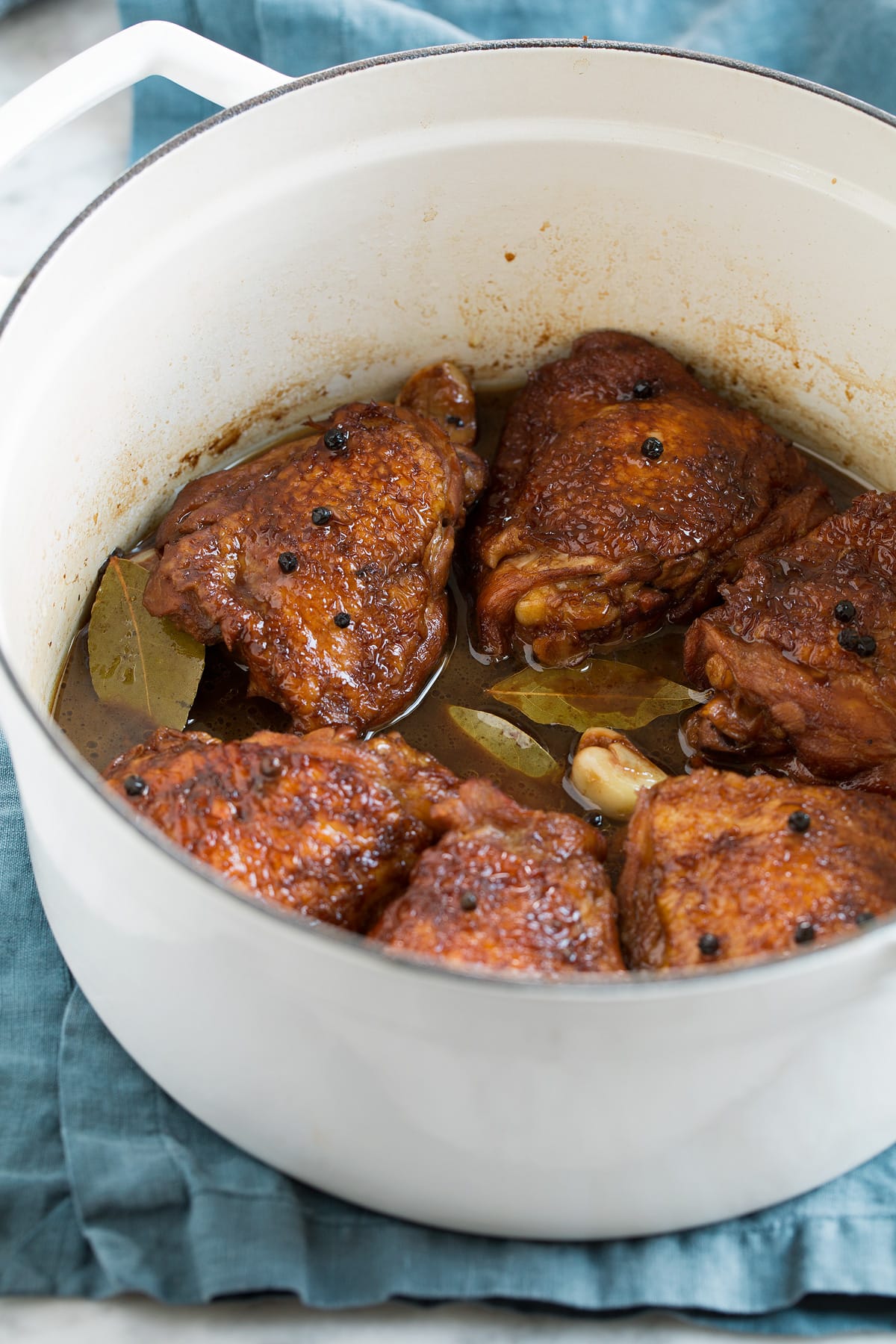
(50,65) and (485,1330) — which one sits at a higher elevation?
(50,65)

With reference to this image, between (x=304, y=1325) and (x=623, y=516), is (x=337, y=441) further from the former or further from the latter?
(x=304, y=1325)

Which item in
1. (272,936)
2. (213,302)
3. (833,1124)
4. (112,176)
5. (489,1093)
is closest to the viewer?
(272,936)

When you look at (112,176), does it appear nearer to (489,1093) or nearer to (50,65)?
(50,65)

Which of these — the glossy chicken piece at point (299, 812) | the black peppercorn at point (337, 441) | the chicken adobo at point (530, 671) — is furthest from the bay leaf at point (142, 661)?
the black peppercorn at point (337, 441)

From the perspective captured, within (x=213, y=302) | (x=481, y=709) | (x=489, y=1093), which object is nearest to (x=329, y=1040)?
(x=489, y=1093)

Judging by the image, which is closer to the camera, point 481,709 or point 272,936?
point 272,936

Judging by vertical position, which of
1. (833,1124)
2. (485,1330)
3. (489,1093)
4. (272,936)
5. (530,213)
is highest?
(530,213)
